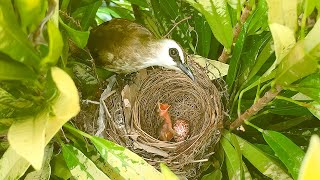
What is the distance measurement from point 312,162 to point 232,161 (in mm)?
479

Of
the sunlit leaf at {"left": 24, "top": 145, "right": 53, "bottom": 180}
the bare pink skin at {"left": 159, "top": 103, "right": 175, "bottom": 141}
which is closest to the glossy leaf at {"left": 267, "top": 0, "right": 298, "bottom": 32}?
the sunlit leaf at {"left": 24, "top": 145, "right": 53, "bottom": 180}

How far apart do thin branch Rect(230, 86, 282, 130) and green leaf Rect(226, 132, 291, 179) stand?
44mm

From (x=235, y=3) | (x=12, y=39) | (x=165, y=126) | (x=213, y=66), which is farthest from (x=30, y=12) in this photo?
(x=165, y=126)

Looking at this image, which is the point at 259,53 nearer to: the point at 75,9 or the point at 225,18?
the point at 225,18

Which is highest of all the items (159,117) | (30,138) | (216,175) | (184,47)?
(30,138)

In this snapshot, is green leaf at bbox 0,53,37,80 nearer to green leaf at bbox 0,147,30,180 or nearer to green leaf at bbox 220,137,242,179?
green leaf at bbox 0,147,30,180

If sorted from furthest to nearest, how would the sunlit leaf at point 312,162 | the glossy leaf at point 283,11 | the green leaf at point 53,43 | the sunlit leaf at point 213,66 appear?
the sunlit leaf at point 213,66 → the glossy leaf at point 283,11 → the green leaf at point 53,43 → the sunlit leaf at point 312,162

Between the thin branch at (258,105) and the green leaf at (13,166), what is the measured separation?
0.39 meters

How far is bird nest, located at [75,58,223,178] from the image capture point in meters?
1.11

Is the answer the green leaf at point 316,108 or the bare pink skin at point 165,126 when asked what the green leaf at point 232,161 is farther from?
the bare pink skin at point 165,126

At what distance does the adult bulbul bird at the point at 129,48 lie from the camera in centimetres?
113

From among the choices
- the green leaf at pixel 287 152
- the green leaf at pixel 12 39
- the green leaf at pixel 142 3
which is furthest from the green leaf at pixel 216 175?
the green leaf at pixel 12 39

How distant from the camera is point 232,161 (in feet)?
3.16

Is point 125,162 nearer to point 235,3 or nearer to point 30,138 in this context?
point 30,138
